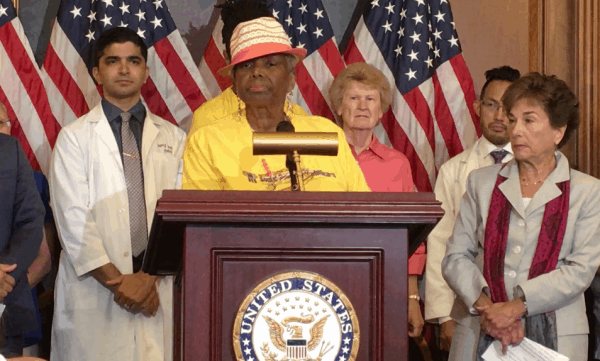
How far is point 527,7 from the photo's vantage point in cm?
483

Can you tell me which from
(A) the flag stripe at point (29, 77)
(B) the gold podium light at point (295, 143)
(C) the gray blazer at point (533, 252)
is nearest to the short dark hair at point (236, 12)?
(A) the flag stripe at point (29, 77)

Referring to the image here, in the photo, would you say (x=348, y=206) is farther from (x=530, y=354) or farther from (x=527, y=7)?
(x=527, y=7)

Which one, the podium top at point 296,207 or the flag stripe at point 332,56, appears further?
the flag stripe at point 332,56

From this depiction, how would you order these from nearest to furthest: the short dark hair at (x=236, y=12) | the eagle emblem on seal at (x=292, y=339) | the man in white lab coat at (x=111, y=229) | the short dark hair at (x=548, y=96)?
the eagle emblem on seal at (x=292, y=339) → the short dark hair at (x=548, y=96) → the man in white lab coat at (x=111, y=229) → the short dark hair at (x=236, y=12)

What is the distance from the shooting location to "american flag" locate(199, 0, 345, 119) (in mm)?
4711

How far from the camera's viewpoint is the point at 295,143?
2020 millimetres

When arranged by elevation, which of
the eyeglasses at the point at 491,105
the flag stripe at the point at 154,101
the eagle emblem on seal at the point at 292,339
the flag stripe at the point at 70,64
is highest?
the flag stripe at the point at 70,64

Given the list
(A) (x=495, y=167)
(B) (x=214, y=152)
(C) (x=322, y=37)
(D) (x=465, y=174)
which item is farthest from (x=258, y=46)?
(C) (x=322, y=37)

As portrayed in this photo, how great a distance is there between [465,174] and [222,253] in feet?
7.70

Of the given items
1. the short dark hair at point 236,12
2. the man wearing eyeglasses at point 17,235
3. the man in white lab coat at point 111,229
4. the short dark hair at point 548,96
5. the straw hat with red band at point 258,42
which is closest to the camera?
the straw hat with red band at point 258,42

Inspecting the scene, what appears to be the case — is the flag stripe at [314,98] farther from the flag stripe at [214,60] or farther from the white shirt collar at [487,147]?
the white shirt collar at [487,147]

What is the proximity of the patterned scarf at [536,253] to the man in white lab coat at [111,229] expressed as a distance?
1455mm

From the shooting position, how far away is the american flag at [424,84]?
470 centimetres

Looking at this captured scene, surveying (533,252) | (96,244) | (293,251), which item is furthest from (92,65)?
(293,251)
